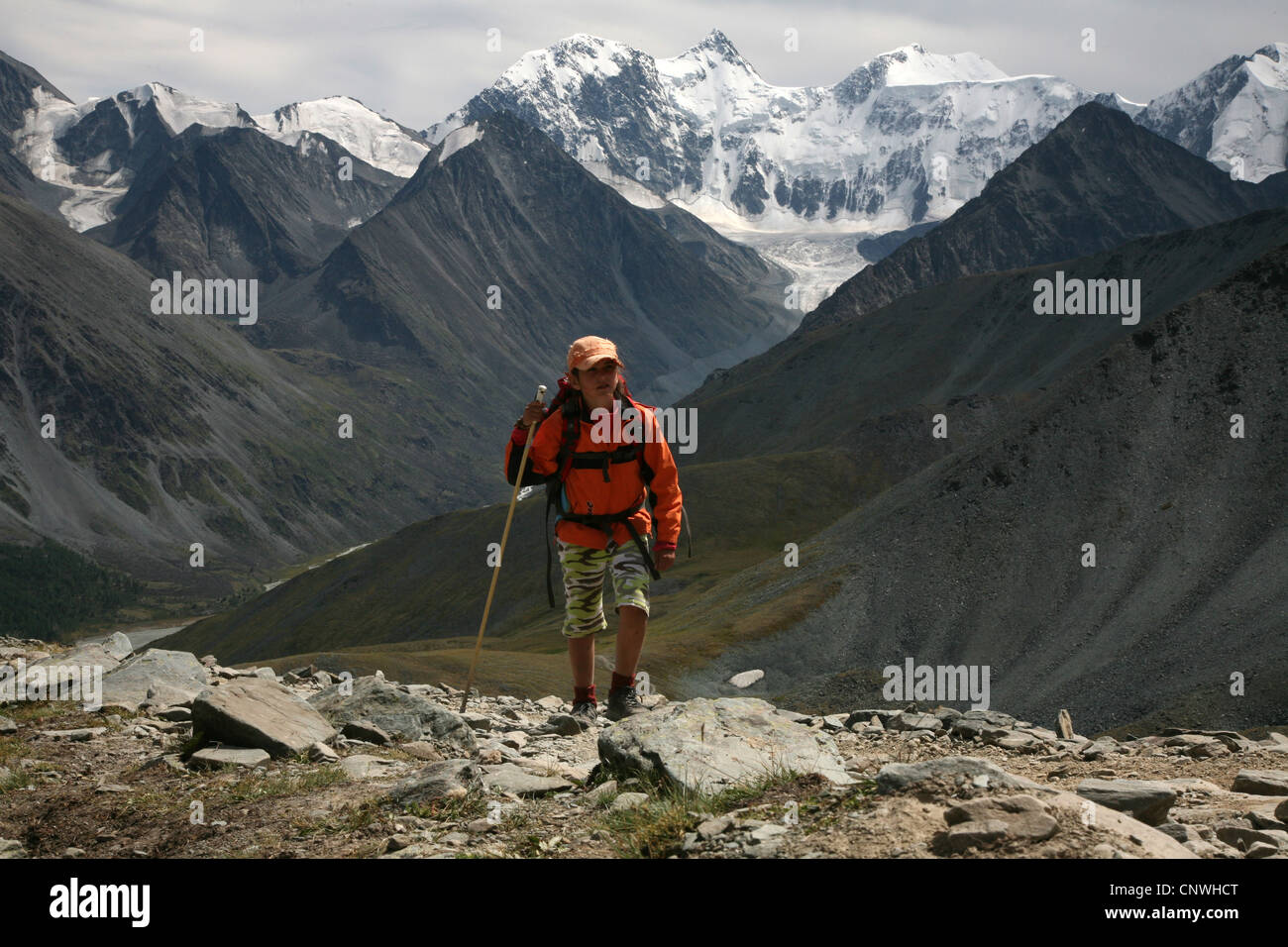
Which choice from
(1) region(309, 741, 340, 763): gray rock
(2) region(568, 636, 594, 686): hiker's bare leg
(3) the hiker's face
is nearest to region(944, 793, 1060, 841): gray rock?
(3) the hiker's face

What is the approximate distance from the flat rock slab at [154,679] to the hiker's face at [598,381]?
300 inches

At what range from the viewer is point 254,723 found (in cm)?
1352

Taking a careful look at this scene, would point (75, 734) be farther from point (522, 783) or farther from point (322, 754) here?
point (522, 783)

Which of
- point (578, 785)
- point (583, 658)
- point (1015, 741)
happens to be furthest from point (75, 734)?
point (1015, 741)

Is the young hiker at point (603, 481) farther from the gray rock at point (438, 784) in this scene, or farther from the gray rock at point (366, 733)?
the gray rock at point (438, 784)

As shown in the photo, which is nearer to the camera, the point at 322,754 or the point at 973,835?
the point at 973,835

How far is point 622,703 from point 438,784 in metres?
5.19

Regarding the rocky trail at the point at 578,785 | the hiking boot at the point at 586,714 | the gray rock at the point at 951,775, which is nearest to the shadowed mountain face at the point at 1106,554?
the hiking boot at the point at 586,714

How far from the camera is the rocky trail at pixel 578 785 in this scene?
26.2 ft

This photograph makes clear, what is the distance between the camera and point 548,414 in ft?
46.7

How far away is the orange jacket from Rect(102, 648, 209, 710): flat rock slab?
21.8ft
